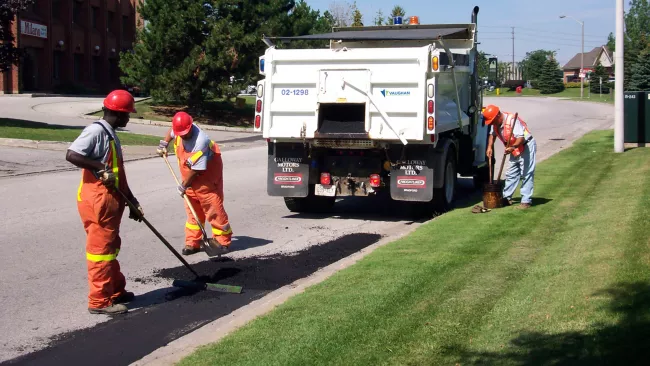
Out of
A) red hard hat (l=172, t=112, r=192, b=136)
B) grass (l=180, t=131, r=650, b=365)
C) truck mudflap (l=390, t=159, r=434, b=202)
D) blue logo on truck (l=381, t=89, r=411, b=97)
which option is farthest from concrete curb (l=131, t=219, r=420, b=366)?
blue logo on truck (l=381, t=89, r=411, b=97)

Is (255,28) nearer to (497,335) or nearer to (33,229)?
(33,229)

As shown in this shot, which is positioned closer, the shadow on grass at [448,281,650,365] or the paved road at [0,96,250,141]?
the shadow on grass at [448,281,650,365]

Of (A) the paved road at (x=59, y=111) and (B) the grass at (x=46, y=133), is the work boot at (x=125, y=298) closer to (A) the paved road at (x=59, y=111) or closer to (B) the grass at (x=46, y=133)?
(B) the grass at (x=46, y=133)

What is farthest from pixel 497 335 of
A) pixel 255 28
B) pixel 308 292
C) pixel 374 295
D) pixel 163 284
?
pixel 255 28

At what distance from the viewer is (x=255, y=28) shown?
34.8 m

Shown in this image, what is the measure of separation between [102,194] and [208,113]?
30986 mm

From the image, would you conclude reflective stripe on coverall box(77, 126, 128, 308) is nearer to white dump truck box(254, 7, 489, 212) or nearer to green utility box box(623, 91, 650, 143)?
white dump truck box(254, 7, 489, 212)

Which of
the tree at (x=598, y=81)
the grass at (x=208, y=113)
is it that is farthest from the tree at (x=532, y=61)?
the grass at (x=208, y=113)

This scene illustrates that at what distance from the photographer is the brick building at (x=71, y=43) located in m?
45.1

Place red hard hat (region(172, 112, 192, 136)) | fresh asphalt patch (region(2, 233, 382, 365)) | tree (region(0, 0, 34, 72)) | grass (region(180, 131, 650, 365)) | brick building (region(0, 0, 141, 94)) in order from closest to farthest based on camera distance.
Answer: grass (region(180, 131, 650, 365))
fresh asphalt patch (region(2, 233, 382, 365))
red hard hat (region(172, 112, 192, 136))
tree (region(0, 0, 34, 72))
brick building (region(0, 0, 141, 94))

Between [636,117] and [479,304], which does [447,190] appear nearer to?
[479,304]

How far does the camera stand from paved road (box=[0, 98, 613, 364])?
249 inches

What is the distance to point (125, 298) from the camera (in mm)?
7180

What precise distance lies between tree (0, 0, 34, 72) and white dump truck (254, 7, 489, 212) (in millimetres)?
15489
